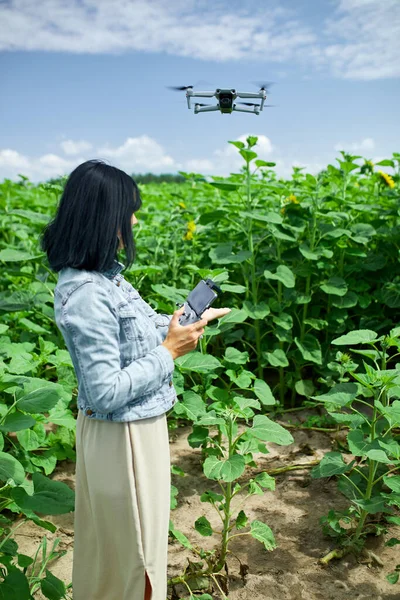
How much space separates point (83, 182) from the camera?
1.46 meters

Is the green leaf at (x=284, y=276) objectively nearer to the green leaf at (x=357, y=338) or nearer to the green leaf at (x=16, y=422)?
the green leaf at (x=357, y=338)

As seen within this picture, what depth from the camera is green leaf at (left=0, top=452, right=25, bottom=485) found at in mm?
1633

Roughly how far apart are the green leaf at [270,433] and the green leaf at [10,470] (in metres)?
0.78

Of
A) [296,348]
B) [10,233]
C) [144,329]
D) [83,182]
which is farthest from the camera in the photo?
[10,233]

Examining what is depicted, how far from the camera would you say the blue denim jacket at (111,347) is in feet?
4.56

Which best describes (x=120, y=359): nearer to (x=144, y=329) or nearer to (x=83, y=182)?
(x=144, y=329)

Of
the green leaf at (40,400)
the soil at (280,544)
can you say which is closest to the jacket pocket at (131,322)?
the green leaf at (40,400)

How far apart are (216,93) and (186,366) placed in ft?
3.43

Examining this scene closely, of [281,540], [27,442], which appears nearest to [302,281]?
Result: [281,540]

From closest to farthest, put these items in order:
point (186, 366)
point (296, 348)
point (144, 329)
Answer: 1. point (144, 329)
2. point (186, 366)
3. point (296, 348)

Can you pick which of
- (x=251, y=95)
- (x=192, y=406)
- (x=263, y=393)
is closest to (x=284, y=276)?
(x=263, y=393)

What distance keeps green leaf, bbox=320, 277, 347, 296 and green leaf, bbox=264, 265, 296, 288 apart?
288 mm

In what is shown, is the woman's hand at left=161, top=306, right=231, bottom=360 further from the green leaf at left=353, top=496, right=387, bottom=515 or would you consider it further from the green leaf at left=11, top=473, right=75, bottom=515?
the green leaf at left=353, top=496, right=387, bottom=515

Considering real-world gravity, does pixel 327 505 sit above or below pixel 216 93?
below
